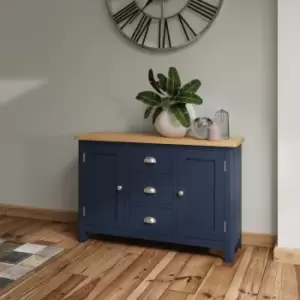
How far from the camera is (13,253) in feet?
10.1

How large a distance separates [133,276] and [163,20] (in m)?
1.74

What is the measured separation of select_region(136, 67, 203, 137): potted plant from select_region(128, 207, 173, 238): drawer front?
0.50 m

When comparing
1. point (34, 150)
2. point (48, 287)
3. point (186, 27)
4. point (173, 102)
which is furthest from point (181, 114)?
point (34, 150)

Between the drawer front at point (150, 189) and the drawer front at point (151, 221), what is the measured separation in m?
0.05

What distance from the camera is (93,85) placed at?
362cm

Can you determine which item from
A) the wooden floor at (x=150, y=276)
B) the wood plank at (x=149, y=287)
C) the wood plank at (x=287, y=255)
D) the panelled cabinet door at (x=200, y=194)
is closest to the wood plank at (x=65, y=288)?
the wooden floor at (x=150, y=276)

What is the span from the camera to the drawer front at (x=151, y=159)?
3031 mm

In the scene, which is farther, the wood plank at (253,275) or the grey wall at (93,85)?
the grey wall at (93,85)

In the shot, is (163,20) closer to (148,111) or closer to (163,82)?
(163,82)

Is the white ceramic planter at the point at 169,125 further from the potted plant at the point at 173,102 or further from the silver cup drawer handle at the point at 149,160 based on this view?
the silver cup drawer handle at the point at 149,160

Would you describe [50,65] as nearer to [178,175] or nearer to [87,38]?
[87,38]

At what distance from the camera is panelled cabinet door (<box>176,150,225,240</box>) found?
292 cm

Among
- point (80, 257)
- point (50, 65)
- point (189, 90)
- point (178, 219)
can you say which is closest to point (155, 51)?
point (189, 90)

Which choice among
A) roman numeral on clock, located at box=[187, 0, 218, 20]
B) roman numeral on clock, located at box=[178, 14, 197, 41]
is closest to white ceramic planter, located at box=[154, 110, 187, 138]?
roman numeral on clock, located at box=[178, 14, 197, 41]
